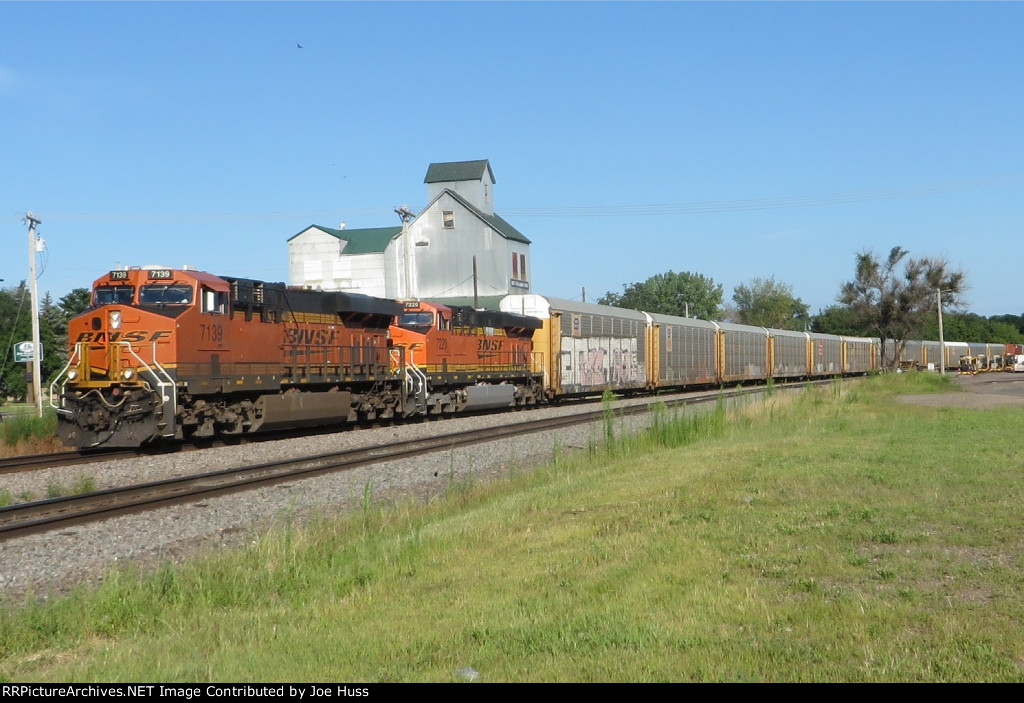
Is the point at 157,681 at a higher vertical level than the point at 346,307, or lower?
lower

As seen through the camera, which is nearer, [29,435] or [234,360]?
[234,360]

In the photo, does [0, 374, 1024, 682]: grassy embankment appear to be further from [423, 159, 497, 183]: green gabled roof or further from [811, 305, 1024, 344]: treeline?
[811, 305, 1024, 344]: treeline

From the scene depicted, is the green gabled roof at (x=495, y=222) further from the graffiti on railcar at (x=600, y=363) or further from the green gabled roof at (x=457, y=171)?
the graffiti on railcar at (x=600, y=363)

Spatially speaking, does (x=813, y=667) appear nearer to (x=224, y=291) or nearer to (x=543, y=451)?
(x=543, y=451)

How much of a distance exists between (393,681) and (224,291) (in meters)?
15.3

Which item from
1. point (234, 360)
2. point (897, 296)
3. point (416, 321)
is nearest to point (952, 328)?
point (897, 296)

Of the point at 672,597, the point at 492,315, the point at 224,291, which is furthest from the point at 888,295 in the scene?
the point at 672,597

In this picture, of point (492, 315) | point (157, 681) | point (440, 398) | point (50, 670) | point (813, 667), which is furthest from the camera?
point (492, 315)

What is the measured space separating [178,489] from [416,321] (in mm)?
13530

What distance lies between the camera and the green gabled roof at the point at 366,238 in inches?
2593

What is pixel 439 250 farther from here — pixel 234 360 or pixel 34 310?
pixel 234 360

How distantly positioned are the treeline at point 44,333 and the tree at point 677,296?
218 feet

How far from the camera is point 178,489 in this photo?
42.8 feet

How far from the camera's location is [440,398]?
87.7 feet
